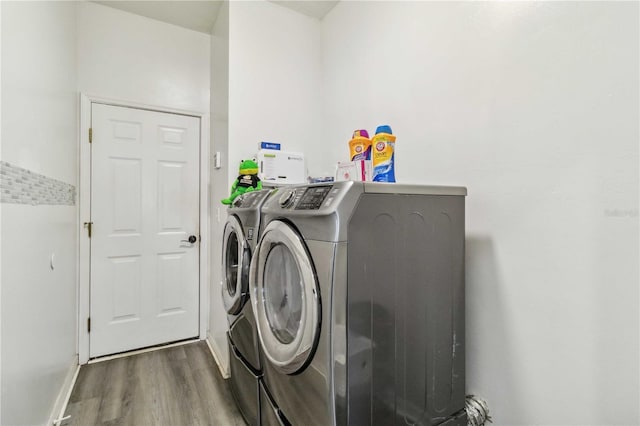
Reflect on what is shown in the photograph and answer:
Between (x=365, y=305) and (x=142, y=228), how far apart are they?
2.33 meters

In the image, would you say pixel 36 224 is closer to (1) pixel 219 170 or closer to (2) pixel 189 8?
(1) pixel 219 170

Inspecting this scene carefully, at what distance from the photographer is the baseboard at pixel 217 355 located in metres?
2.15

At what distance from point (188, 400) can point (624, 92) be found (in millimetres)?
2529

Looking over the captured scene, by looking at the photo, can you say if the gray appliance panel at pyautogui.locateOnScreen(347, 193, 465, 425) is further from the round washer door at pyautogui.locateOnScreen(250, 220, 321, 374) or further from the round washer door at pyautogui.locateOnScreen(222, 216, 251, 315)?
the round washer door at pyautogui.locateOnScreen(222, 216, 251, 315)

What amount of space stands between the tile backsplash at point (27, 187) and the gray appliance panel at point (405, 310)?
124cm

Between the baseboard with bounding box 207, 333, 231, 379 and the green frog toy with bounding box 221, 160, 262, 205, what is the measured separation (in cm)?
121

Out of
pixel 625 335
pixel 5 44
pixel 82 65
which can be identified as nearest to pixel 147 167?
pixel 82 65

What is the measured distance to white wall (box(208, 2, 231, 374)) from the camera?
224 cm

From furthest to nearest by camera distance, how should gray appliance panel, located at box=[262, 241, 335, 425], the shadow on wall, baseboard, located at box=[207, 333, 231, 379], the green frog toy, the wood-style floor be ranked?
baseboard, located at box=[207, 333, 231, 379] → the green frog toy → the wood-style floor → the shadow on wall → gray appliance panel, located at box=[262, 241, 335, 425]

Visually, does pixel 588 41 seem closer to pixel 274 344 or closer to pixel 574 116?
pixel 574 116

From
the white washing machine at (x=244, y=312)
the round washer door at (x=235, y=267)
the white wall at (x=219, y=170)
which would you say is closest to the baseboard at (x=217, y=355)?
the white wall at (x=219, y=170)

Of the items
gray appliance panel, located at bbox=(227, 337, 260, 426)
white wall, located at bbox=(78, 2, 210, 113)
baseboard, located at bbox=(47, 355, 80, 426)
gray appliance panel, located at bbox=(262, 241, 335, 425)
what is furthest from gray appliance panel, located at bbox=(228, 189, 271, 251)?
white wall, located at bbox=(78, 2, 210, 113)

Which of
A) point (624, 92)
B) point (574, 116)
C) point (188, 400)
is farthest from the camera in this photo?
point (188, 400)

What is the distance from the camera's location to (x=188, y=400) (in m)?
1.88
